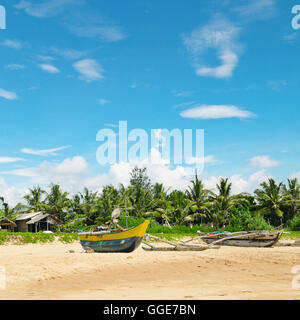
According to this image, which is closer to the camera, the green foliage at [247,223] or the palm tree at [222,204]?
the green foliage at [247,223]

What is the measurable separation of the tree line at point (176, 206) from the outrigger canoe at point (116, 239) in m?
17.3

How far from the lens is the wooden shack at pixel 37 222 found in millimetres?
37094

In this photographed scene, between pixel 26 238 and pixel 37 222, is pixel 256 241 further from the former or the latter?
pixel 37 222

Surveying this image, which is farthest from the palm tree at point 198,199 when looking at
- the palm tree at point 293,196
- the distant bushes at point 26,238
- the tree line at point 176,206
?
the distant bushes at point 26,238

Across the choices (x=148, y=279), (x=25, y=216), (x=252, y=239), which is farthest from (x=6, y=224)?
(x=148, y=279)

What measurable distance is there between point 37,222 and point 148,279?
101 feet

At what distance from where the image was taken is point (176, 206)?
3612 centimetres

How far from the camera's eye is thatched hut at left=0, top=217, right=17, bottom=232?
37.2 meters

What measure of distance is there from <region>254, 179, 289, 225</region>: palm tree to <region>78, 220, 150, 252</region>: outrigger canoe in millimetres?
25624

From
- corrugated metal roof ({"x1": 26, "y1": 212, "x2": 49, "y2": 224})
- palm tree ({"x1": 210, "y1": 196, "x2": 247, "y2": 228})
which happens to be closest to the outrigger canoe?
corrugated metal roof ({"x1": 26, "y1": 212, "x2": 49, "y2": 224})

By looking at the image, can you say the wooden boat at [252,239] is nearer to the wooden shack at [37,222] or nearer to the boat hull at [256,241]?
the boat hull at [256,241]

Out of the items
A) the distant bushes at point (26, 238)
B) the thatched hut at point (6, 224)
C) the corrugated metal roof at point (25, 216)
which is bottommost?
the thatched hut at point (6, 224)

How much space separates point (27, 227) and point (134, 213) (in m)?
12.3

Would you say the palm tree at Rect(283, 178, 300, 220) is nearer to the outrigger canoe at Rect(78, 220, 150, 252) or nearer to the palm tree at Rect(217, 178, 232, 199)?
the palm tree at Rect(217, 178, 232, 199)
